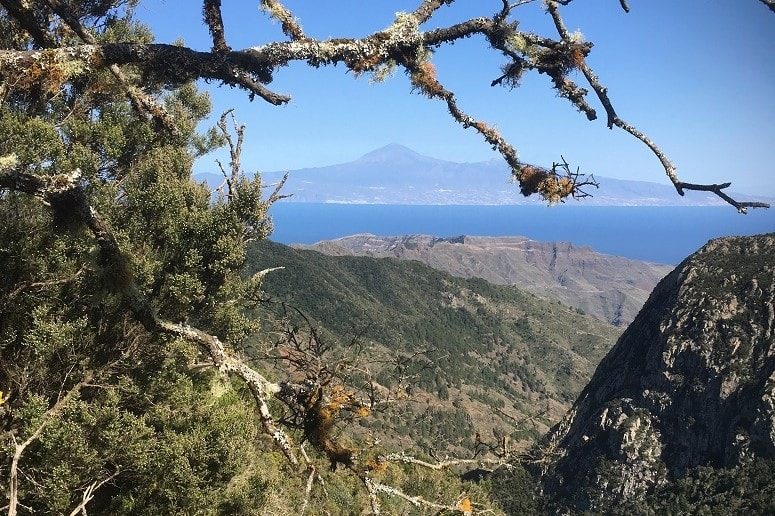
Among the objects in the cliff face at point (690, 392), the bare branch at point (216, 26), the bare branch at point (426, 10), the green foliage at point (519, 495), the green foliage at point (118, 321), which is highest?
the bare branch at point (426, 10)

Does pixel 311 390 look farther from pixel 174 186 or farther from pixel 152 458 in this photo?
pixel 174 186

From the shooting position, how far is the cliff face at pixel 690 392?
98.5 m

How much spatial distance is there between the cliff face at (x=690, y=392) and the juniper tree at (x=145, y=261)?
9788cm

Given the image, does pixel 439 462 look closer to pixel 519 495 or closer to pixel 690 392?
pixel 519 495

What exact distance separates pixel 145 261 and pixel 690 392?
4945 inches

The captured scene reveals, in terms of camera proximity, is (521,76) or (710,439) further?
(710,439)

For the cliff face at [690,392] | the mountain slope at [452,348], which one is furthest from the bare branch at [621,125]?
the mountain slope at [452,348]

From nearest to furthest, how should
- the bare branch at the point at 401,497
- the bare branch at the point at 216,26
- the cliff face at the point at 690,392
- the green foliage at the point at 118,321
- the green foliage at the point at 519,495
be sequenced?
1. the bare branch at the point at 401,497
2. the bare branch at the point at 216,26
3. the green foliage at the point at 118,321
4. the green foliage at the point at 519,495
5. the cliff face at the point at 690,392

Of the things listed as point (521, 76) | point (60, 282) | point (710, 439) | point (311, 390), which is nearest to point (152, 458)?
point (60, 282)

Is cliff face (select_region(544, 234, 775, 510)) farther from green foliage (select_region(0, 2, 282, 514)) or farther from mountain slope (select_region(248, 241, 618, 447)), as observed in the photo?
green foliage (select_region(0, 2, 282, 514))

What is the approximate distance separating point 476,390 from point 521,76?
507 feet

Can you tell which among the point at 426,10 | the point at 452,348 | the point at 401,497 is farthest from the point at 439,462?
the point at 452,348

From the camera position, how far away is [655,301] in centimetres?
13262

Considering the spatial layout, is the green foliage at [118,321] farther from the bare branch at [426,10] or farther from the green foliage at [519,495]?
the green foliage at [519,495]
